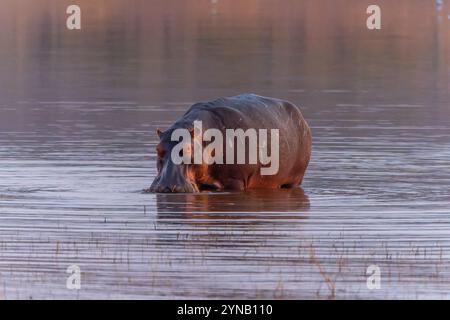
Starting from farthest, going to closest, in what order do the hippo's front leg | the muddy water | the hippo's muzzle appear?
1. the hippo's front leg
2. the hippo's muzzle
3. the muddy water

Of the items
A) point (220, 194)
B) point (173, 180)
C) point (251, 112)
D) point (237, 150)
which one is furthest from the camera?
point (251, 112)

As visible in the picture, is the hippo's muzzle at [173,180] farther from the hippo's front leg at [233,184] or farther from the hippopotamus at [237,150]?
the hippo's front leg at [233,184]

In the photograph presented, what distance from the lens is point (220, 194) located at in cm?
1758

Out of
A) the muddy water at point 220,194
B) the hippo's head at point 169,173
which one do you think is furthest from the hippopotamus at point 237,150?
the muddy water at point 220,194

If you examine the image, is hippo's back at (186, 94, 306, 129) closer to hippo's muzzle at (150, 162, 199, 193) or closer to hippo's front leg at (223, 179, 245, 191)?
hippo's front leg at (223, 179, 245, 191)

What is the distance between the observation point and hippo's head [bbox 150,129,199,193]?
56.6 feet

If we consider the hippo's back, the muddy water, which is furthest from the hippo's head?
the hippo's back

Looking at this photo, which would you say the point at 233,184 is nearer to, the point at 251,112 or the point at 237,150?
the point at 237,150

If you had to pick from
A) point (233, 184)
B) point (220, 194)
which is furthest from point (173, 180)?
point (233, 184)

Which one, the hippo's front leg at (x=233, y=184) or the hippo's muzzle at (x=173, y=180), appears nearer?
the hippo's muzzle at (x=173, y=180)

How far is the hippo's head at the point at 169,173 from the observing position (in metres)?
17.2

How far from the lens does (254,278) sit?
12.3 metres

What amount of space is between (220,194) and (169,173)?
0.68 metres
